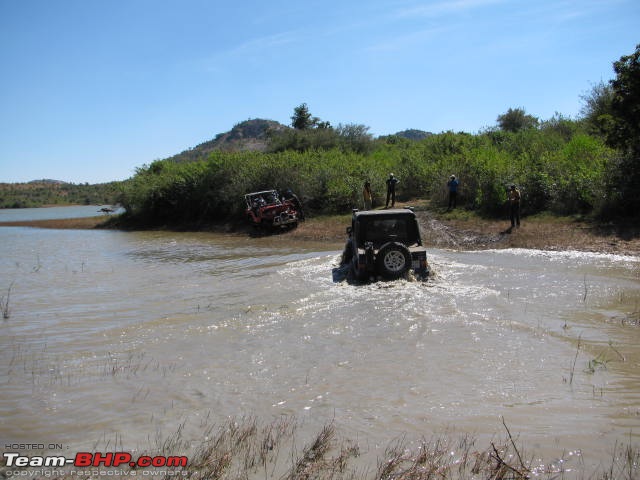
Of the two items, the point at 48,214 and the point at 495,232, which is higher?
the point at 48,214

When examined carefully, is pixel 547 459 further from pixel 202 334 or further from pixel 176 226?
pixel 176 226

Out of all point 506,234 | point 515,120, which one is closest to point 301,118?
point 515,120

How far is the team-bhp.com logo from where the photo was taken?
12.8 feet

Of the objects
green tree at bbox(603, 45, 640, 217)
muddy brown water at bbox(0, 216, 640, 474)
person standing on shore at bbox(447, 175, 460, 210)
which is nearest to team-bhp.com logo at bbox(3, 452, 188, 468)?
muddy brown water at bbox(0, 216, 640, 474)

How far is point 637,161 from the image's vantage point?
1714 centimetres

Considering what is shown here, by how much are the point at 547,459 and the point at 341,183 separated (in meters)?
23.6

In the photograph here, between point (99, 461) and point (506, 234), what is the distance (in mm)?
16219

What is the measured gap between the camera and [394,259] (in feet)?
35.0

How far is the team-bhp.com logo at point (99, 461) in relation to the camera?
392 centimetres

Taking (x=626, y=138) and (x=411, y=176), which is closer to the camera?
(x=626, y=138)

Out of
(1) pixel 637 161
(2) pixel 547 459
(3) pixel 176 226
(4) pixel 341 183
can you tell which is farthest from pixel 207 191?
(2) pixel 547 459

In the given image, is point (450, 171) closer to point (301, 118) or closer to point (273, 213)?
point (273, 213)

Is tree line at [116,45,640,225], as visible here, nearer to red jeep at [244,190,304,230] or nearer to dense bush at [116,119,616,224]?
dense bush at [116,119,616,224]

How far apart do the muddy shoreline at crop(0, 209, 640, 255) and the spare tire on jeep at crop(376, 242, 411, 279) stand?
23.4 ft
